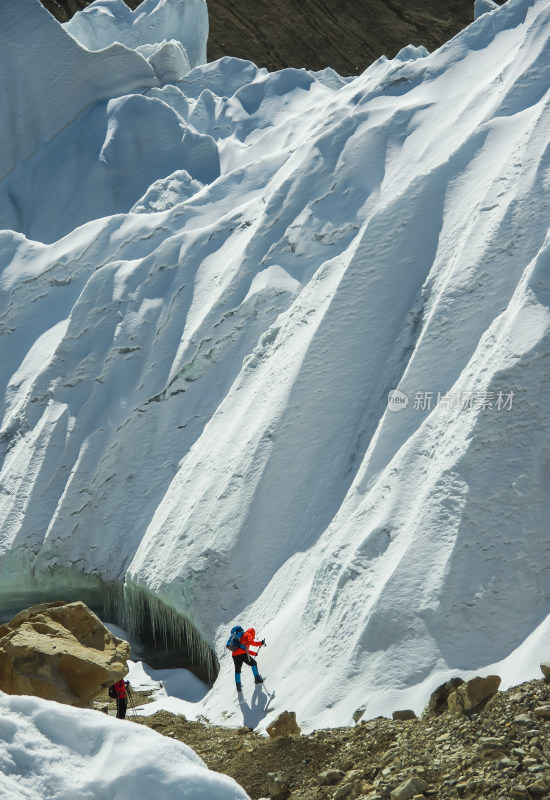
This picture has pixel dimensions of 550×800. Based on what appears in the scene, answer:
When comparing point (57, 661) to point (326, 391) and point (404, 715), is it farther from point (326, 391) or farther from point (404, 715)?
point (326, 391)

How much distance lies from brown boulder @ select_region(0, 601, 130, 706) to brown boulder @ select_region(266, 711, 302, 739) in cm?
144

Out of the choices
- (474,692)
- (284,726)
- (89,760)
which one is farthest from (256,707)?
(89,760)

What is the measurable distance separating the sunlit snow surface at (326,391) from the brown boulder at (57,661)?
110 cm

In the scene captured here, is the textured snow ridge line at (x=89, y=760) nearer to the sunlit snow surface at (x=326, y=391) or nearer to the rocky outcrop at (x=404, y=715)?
the rocky outcrop at (x=404, y=715)

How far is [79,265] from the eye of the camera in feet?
45.4

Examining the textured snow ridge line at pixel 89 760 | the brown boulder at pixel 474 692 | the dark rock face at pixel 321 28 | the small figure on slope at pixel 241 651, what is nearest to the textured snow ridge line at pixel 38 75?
the small figure on slope at pixel 241 651

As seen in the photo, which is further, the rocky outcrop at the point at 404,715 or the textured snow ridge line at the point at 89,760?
the rocky outcrop at the point at 404,715

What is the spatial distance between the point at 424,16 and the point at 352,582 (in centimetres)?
3473

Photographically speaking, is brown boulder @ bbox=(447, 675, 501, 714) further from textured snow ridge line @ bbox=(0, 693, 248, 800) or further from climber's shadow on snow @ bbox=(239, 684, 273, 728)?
textured snow ridge line @ bbox=(0, 693, 248, 800)

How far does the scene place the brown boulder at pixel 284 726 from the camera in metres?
7.27

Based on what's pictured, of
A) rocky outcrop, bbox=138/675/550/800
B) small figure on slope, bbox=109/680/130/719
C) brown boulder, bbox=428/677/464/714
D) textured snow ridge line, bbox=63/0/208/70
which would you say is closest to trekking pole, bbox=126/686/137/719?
small figure on slope, bbox=109/680/130/719

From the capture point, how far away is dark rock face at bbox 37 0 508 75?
117ft

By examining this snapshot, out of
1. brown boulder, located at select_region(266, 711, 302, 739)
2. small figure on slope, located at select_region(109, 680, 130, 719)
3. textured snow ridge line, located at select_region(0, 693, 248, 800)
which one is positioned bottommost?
brown boulder, located at select_region(266, 711, 302, 739)

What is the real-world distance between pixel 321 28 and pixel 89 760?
36404mm
